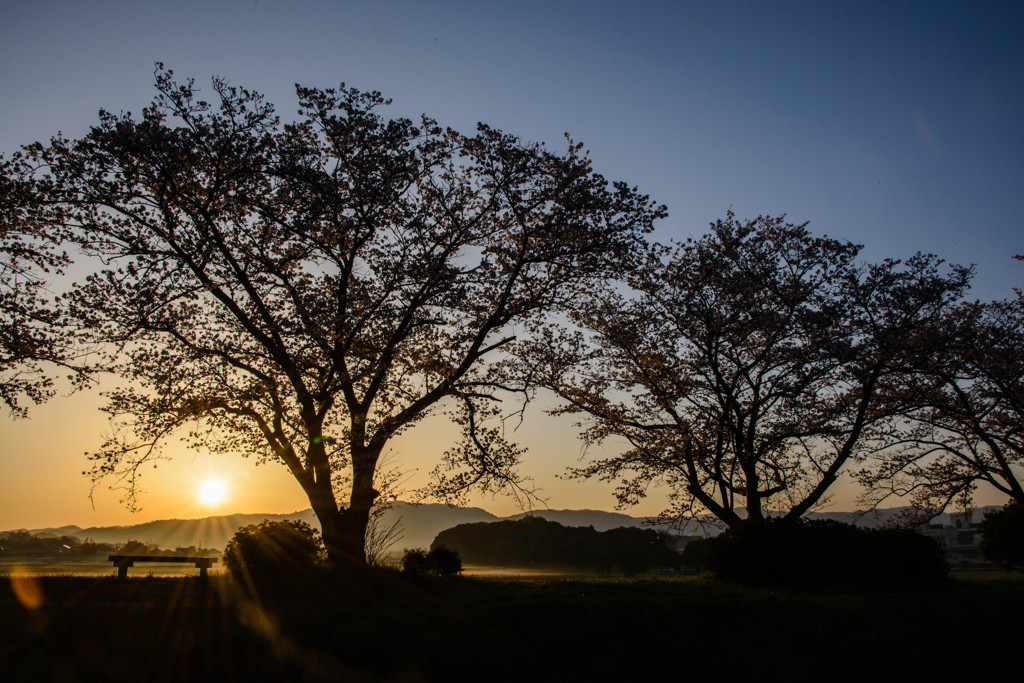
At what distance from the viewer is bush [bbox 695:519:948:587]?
18391 mm

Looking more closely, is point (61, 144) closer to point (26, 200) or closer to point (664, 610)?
point (26, 200)

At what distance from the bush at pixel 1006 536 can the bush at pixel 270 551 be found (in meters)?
23.8

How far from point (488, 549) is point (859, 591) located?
123ft

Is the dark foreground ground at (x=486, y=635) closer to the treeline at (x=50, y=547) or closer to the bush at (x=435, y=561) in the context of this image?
the bush at (x=435, y=561)

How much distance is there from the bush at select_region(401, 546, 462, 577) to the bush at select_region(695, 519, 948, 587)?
8.19 meters

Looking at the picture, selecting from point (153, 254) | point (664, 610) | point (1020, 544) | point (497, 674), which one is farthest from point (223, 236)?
point (1020, 544)

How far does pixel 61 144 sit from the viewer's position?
52.2 ft

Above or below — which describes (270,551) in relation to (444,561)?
above

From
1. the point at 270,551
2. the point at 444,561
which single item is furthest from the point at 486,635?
the point at 270,551

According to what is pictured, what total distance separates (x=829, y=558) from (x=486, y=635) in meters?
12.4

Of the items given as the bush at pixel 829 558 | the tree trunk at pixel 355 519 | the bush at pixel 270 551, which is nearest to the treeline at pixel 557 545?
the bush at pixel 829 558

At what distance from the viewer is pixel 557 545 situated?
48.7m

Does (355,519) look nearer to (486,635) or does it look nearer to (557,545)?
(486,635)

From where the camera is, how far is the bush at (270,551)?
54.8 ft
